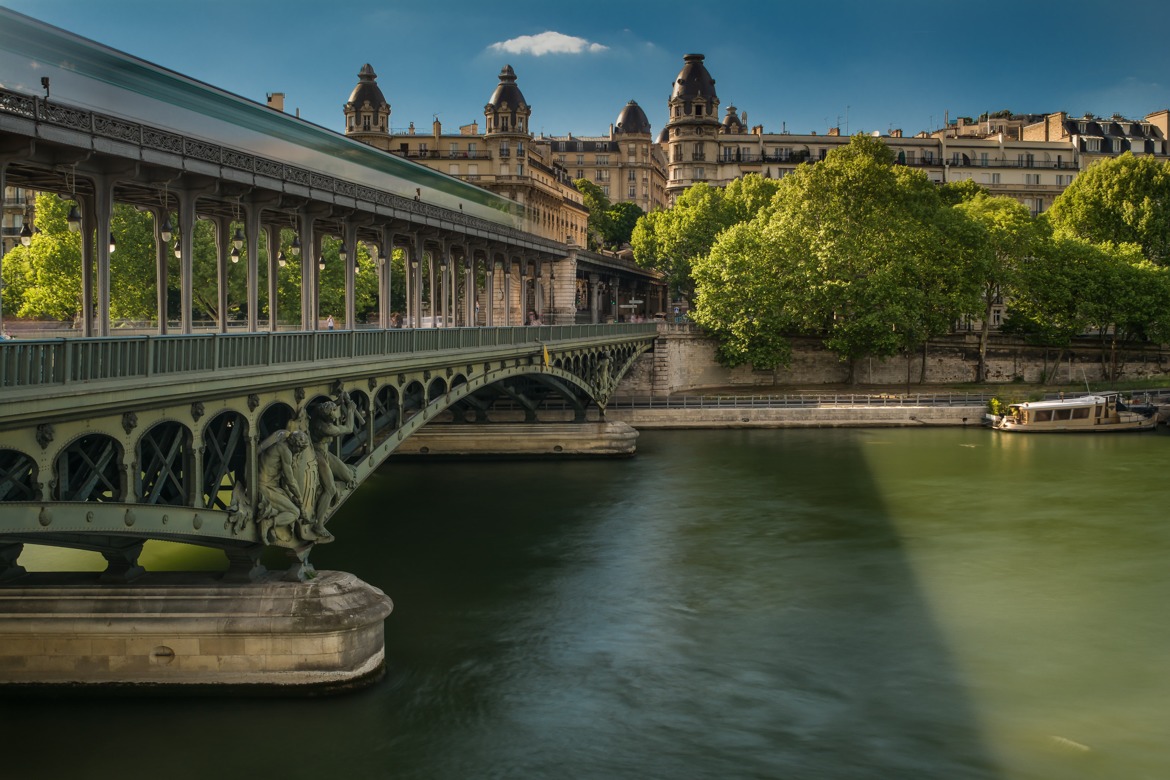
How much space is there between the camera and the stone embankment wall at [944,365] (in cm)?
7306

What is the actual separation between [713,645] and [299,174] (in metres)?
12.2

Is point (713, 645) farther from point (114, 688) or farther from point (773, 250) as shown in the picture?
point (773, 250)

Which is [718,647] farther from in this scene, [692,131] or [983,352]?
[692,131]

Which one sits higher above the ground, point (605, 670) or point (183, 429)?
point (183, 429)

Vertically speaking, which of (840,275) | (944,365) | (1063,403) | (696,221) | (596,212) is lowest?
(1063,403)

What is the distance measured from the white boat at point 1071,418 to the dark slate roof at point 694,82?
72536mm

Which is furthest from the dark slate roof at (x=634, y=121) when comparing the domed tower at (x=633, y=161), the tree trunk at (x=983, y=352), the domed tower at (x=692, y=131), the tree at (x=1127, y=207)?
the tree trunk at (x=983, y=352)

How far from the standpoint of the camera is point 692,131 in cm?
12231

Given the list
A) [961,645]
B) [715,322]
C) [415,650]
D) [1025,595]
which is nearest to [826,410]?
[715,322]

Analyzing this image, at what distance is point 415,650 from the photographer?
2253 centimetres

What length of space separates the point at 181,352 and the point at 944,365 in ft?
213

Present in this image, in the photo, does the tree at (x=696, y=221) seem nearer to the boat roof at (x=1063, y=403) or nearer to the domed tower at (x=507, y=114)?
the domed tower at (x=507, y=114)

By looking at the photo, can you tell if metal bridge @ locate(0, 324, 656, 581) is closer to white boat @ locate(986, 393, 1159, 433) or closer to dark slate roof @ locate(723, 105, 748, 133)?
white boat @ locate(986, 393, 1159, 433)

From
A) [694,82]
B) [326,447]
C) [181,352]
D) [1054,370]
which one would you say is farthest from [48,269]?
[694,82]
